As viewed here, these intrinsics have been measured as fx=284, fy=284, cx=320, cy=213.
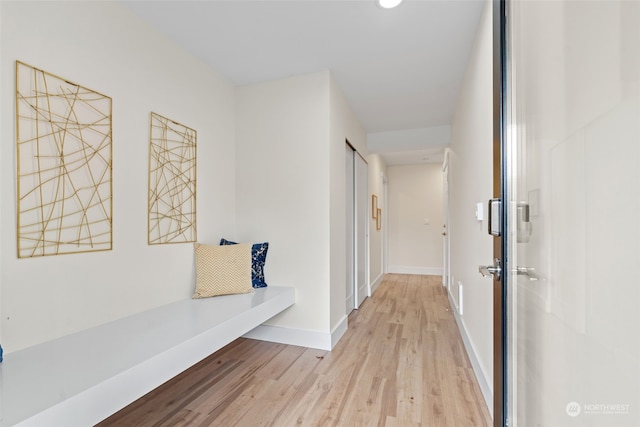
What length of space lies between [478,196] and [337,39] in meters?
1.49

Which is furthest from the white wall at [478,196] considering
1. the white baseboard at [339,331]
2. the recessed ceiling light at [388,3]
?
the white baseboard at [339,331]

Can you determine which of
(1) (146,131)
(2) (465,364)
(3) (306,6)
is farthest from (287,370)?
(3) (306,6)

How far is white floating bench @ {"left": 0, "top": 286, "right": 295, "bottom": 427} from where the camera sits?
3.10ft

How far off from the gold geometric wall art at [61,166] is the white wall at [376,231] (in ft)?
10.8

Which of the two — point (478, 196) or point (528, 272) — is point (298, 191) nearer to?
point (478, 196)

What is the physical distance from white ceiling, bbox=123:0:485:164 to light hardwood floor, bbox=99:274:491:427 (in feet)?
7.84

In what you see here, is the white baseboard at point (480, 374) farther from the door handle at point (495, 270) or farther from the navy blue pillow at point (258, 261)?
the navy blue pillow at point (258, 261)

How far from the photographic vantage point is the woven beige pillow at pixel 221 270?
2201mm

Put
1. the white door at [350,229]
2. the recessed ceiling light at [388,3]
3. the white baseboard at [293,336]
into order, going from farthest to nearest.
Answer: the white door at [350,229] < the white baseboard at [293,336] < the recessed ceiling light at [388,3]

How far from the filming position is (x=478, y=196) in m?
1.89

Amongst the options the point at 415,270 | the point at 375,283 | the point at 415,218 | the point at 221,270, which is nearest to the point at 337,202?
the point at 221,270

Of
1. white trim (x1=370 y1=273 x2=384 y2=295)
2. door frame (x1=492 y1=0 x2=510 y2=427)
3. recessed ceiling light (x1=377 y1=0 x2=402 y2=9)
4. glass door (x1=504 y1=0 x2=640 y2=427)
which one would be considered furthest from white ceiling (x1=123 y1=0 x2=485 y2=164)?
white trim (x1=370 y1=273 x2=384 y2=295)

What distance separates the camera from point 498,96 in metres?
1.04

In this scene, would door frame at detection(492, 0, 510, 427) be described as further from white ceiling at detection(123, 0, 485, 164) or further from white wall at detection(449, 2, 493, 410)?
white ceiling at detection(123, 0, 485, 164)
